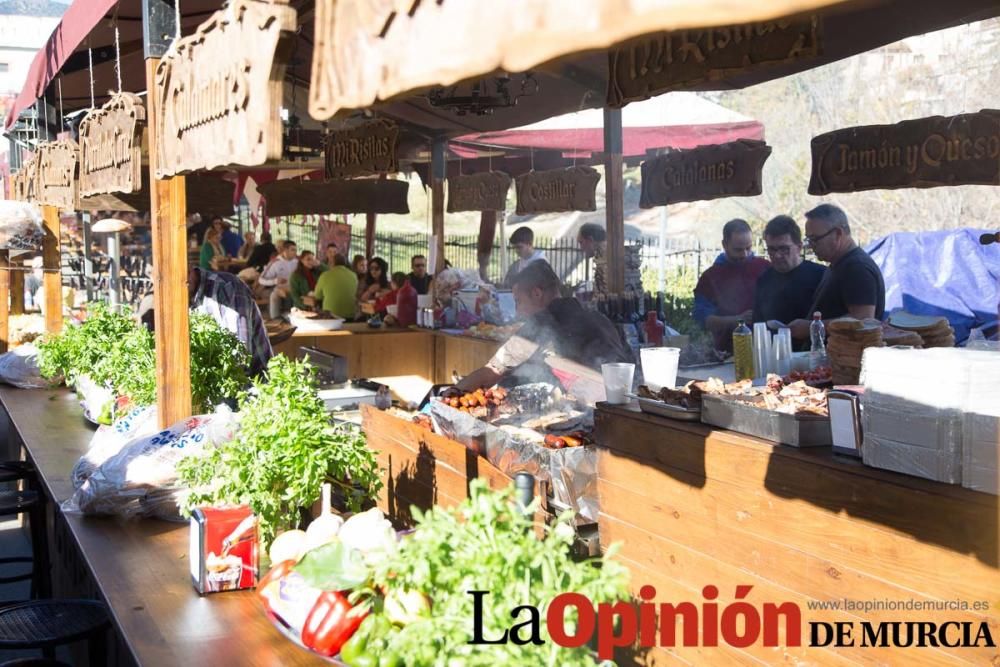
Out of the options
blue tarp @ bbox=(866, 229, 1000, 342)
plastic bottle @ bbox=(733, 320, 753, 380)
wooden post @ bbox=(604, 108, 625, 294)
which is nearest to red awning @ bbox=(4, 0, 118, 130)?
plastic bottle @ bbox=(733, 320, 753, 380)

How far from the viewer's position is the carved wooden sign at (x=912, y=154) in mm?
5430

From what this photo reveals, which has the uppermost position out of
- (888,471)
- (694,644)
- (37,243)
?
(37,243)

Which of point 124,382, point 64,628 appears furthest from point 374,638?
point 124,382

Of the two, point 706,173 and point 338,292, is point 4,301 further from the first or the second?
point 706,173

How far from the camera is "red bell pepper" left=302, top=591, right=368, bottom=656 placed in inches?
82.5

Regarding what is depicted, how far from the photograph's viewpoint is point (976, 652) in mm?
2279

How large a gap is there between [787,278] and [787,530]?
4.40 meters

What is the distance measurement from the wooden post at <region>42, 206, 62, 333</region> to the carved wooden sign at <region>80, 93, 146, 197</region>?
3.30 meters

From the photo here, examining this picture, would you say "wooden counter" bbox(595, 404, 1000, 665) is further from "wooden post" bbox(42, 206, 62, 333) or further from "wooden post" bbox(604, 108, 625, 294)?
"wooden post" bbox(42, 206, 62, 333)

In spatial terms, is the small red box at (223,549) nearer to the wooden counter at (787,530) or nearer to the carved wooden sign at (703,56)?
the wooden counter at (787,530)

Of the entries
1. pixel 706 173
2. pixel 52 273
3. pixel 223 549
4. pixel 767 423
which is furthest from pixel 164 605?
pixel 52 273

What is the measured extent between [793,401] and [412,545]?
1.69 meters

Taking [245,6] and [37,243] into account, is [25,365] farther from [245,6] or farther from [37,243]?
[245,6]

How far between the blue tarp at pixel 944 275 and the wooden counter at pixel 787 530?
7.43 m
